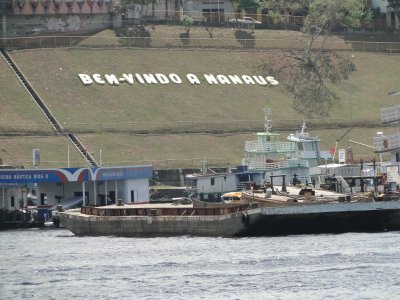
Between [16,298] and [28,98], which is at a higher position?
[28,98]

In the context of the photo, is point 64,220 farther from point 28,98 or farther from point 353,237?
point 28,98

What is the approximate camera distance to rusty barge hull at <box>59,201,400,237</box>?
388 ft

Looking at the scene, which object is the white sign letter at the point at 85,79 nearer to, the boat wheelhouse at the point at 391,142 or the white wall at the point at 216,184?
the white wall at the point at 216,184

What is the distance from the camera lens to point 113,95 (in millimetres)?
193375

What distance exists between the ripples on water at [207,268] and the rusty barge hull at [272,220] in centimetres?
137

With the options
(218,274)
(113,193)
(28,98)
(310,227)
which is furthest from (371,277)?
(28,98)

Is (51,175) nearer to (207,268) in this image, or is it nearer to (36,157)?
(36,157)

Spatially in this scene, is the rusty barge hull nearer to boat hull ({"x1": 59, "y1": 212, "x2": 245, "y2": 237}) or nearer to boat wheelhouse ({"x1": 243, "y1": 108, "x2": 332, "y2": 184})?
boat hull ({"x1": 59, "y1": 212, "x2": 245, "y2": 237})

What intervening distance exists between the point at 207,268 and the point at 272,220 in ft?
62.9

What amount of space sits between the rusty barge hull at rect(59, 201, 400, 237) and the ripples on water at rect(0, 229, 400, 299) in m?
1.37

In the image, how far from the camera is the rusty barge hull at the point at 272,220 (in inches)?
4651

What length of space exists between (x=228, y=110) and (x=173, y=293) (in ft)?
348

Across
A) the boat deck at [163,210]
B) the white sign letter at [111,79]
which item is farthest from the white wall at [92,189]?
the white sign letter at [111,79]

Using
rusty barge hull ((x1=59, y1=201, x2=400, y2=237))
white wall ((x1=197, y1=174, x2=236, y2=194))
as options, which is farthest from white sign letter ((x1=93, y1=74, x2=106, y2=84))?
rusty barge hull ((x1=59, y1=201, x2=400, y2=237))
